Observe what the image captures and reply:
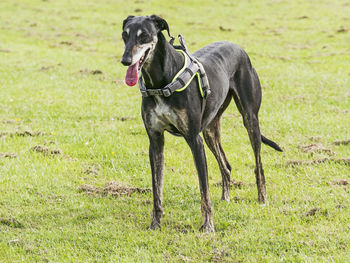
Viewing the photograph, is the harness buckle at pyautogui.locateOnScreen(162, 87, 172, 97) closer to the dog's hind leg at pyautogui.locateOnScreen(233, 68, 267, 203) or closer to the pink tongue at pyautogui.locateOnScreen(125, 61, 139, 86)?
the pink tongue at pyautogui.locateOnScreen(125, 61, 139, 86)

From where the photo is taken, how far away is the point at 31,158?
8.84 metres

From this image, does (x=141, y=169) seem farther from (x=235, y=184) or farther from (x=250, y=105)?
(x=250, y=105)

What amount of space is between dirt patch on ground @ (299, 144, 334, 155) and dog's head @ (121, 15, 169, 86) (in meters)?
4.61

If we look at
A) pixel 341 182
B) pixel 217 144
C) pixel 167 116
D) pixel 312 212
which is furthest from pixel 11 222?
pixel 341 182

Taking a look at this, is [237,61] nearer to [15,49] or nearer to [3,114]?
[3,114]

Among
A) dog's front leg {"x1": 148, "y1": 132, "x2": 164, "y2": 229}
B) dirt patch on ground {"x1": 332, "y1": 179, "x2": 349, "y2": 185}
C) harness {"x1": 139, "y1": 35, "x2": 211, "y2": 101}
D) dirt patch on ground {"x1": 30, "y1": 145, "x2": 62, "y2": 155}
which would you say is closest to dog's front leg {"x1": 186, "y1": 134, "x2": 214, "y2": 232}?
dog's front leg {"x1": 148, "y1": 132, "x2": 164, "y2": 229}

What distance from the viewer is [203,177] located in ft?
19.9

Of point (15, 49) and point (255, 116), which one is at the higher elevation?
point (255, 116)

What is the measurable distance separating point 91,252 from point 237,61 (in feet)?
11.1

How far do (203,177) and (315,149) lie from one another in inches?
150

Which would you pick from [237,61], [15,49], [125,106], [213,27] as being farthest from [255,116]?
[213,27]

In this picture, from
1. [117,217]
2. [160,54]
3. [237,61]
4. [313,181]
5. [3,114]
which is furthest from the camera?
[3,114]

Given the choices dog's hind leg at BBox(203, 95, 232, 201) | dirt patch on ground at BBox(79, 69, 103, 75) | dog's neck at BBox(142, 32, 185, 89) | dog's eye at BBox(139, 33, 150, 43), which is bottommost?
dirt patch on ground at BBox(79, 69, 103, 75)

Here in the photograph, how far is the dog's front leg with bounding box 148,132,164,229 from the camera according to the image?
6.21m
